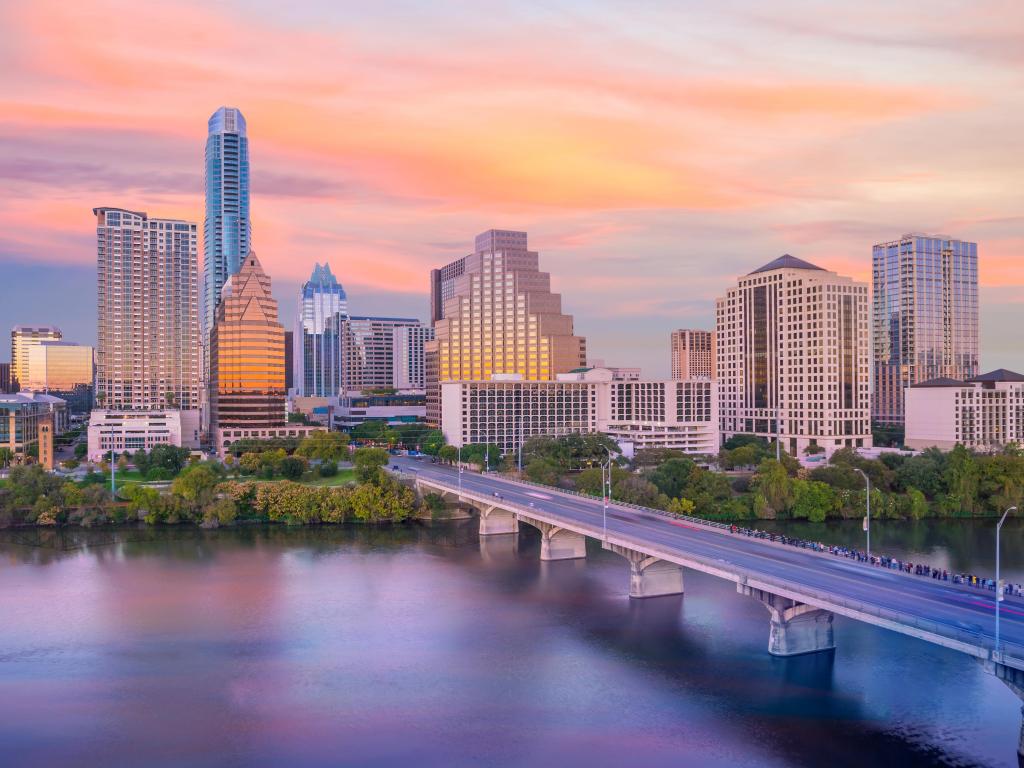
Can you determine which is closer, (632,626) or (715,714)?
(715,714)

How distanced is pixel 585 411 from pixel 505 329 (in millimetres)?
35215

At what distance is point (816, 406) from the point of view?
15812 cm

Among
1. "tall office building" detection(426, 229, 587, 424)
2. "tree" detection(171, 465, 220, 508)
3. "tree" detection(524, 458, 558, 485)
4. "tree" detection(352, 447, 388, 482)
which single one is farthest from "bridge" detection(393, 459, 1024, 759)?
"tall office building" detection(426, 229, 587, 424)

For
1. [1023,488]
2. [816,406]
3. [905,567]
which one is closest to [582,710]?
[905,567]

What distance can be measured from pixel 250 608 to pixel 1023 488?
8757cm

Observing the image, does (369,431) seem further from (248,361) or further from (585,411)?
(585,411)

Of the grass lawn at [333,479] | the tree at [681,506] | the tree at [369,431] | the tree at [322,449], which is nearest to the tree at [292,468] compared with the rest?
the grass lawn at [333,479]

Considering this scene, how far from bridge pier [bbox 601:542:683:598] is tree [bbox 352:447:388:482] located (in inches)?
1882

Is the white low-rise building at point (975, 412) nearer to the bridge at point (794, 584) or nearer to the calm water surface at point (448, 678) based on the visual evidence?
the calm water surface at point (448, 678)

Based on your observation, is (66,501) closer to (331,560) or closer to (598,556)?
(331,560)

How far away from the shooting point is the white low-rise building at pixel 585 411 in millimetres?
149125

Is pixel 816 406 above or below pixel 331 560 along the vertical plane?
above

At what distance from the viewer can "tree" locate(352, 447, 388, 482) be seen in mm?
109000

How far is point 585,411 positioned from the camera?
158 metres
